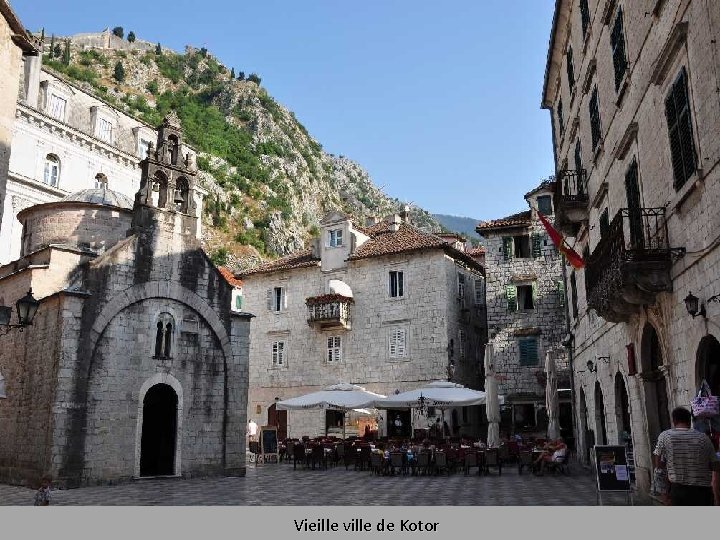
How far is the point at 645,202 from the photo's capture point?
12508mm

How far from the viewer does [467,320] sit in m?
35.2

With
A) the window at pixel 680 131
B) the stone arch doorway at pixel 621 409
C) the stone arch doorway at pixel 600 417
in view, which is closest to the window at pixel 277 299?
the stone arch doorway at pixel 600 417

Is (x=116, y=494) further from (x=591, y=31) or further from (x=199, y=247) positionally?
(x=591, y=31)

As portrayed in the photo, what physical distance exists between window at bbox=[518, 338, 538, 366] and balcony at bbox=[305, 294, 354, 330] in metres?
9.44

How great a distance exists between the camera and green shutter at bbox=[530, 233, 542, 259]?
33425mm

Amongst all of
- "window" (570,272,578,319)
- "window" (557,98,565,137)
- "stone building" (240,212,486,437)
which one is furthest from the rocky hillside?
"window" (570,272,578,319)

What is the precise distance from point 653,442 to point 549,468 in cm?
689

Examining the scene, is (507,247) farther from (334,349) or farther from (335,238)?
(334,349)

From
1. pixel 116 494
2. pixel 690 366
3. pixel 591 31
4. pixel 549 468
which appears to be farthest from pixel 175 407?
pixel 591 31

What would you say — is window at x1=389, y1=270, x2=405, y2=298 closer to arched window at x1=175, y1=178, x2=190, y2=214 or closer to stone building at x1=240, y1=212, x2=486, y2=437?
stone building at x1=240, y1=212, x2=486, y2=437

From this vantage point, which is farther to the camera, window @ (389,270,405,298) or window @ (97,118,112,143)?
window @ (97,118,112,143)

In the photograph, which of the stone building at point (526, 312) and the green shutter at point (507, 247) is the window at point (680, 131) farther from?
the green shutter at point (507, 247)

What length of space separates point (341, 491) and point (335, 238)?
73.7ft

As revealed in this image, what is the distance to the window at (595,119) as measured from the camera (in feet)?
54.7
